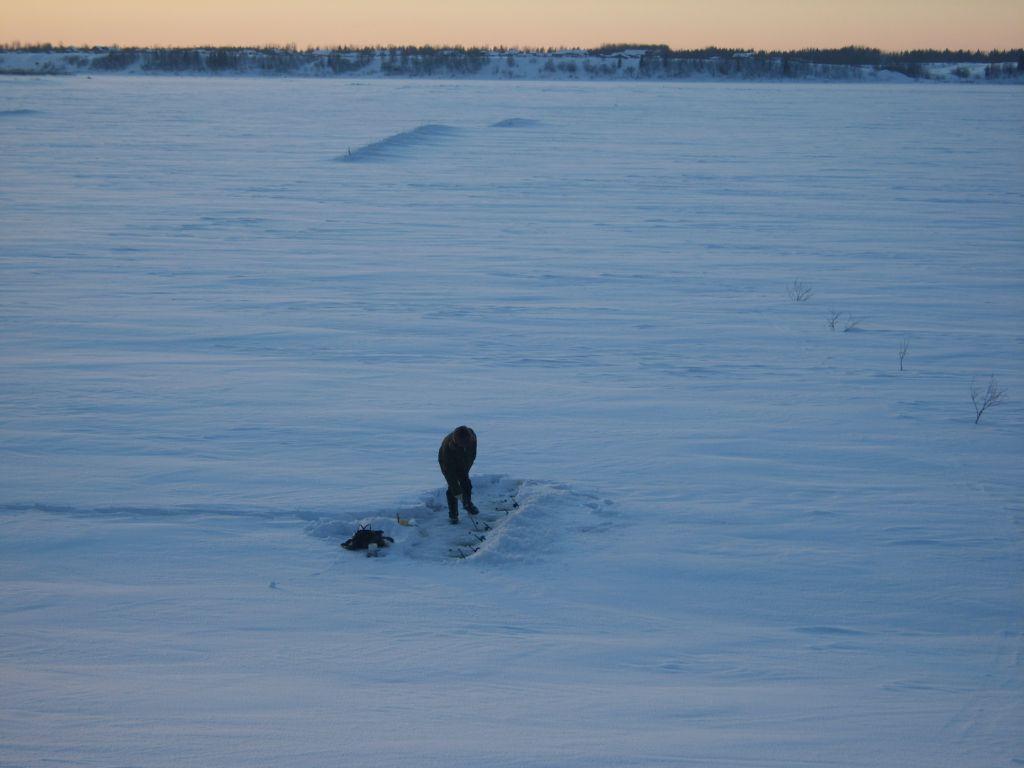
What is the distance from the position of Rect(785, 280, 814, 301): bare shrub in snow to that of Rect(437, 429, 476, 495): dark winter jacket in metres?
5.44

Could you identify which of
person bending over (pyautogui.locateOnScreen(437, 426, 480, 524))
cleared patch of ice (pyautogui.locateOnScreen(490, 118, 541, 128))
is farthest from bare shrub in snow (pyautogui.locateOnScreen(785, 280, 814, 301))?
cleared patch of ice (pyautogui.locateOnScreen(490, 118, 541, 128))

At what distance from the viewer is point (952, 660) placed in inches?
133

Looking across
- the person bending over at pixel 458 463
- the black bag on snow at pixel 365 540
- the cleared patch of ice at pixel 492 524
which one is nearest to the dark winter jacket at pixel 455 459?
the person bending over at pixel 458 463

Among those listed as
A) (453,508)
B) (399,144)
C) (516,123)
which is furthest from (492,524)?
(516,123)

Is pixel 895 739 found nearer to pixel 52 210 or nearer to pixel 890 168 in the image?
pixel 52 210

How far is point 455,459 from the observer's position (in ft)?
13.7

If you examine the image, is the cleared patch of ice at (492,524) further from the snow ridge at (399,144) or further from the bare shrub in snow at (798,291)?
the snow ridge at (399,144)

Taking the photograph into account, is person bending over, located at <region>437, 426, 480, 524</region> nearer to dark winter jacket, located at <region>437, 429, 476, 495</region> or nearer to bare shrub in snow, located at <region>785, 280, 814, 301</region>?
dark winter jacket, located at <region>437, 429, 476, 495</region>

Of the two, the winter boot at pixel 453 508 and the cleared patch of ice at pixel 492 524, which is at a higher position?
the winter boot at pixel 453 508

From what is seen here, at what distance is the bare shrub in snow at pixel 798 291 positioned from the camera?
8820mm

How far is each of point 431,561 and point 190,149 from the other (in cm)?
1918

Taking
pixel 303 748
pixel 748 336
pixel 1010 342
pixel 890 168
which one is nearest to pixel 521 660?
pixel 303 748

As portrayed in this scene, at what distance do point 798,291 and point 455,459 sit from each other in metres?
5.81

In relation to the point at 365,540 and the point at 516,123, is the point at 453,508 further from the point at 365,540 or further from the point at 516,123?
the point at 516,123
